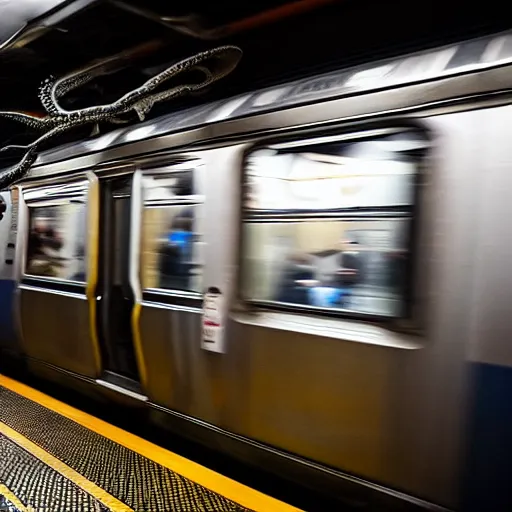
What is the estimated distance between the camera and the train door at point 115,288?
4027 millimetres

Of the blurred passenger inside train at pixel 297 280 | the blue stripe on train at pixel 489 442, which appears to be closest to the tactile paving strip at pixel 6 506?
the blurred passenger inside train at pixel 297 280

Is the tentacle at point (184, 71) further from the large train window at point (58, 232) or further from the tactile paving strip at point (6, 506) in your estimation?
the tactile paving strip at point (6, 506)

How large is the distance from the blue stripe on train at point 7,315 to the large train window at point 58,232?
31 centimetres

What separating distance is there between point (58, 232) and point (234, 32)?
2191mm

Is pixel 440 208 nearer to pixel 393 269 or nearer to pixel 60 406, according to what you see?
pixel 393 269

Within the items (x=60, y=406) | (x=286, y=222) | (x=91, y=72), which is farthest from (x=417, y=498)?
(x=91, y=72)

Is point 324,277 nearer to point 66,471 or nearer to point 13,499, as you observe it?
point 66,471

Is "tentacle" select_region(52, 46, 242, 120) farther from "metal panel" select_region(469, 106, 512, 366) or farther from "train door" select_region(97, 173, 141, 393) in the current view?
"metal panel" select_region(469, 106, 512, 366)

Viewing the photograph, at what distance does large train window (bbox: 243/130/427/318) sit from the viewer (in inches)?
90.9

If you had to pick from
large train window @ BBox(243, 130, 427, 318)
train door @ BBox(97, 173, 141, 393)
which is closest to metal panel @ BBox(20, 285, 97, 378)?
train door @ BBox(97, 173, 141, 393)

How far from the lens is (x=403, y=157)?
230 centimetres

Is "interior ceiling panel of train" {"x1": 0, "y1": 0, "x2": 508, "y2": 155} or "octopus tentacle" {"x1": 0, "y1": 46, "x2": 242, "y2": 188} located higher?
"interior ceiling panel of train" {"x1": 0, "y1": 0, "x2": 508, "y2": 155}

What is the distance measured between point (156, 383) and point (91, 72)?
256 centimetres

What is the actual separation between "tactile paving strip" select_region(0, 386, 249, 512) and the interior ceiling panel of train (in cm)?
241
